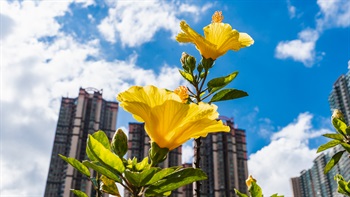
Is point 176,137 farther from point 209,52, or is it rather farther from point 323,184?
point 323,184

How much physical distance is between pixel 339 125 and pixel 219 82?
61cm

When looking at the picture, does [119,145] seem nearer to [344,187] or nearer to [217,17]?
[217,17]

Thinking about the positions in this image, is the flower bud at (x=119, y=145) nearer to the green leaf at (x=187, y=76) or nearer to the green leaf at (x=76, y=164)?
the green leaf at (x=76, y=164)

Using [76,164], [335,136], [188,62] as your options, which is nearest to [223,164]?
[335,136]

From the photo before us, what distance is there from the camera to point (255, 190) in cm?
102

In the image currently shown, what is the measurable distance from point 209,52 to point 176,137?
Answer: 407 mm

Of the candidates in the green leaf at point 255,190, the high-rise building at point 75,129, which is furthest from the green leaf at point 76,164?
the high-rise building at point 75,129

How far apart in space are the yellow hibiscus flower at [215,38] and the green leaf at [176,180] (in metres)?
0.46

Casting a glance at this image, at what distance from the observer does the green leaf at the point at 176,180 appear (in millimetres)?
527

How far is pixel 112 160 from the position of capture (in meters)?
0.54

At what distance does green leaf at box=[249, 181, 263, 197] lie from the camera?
101 cm

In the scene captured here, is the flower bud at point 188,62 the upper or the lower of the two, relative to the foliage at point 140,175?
upper

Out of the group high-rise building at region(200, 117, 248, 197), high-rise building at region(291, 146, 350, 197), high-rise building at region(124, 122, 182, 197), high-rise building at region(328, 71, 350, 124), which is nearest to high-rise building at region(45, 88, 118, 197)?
high-rise building at region(124, 122, 182, 197)

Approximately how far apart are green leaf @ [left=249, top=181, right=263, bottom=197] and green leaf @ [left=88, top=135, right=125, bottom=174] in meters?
0.61
